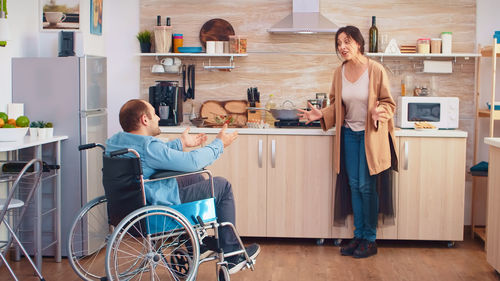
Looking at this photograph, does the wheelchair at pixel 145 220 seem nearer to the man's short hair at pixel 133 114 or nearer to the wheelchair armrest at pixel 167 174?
the wheelchair armrest at pixel 167 174

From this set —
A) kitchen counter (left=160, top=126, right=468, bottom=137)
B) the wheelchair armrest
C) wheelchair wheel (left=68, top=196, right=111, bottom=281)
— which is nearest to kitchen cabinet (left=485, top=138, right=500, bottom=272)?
kitchen counter (left=160, top=126, right=468, bottom=137)

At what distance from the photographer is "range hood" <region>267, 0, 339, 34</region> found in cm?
468

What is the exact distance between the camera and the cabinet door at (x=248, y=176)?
452 centimetres

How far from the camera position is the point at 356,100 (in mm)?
4184

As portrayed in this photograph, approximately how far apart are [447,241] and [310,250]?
3.40 feet

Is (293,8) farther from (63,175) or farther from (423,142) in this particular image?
(63,175)

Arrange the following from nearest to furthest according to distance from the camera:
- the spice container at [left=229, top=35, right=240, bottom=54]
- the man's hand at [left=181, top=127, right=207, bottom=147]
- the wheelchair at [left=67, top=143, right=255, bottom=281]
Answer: the wheelchair at [left=67, top=143, right=255, bottom=281] → the man's hand at [left=181, top=127, right=207, bottom=147] → the spice container at [left=229, top=35, right=240, bottom=54]

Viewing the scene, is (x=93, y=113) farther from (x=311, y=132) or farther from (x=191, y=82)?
(x=311, y=132)

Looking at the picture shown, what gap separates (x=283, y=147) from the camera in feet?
14.8

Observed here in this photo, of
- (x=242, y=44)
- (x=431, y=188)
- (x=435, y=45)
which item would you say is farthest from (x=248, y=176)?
(x=435, y=45)

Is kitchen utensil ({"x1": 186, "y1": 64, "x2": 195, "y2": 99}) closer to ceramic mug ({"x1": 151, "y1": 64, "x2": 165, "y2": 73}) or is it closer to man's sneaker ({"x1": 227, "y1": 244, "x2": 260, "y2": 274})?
ceramic mug ({"x1": 151, "y1": 64, "x2": 165, "y2": 73})

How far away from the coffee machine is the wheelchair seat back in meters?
1.80

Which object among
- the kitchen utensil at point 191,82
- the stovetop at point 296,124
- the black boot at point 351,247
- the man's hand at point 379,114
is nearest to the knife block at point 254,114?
the stovetop at point 296,124

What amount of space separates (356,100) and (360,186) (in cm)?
59
